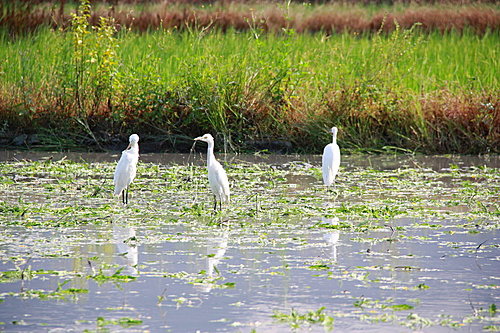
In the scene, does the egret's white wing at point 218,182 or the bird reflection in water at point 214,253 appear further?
the egret's white wing at point 218,182

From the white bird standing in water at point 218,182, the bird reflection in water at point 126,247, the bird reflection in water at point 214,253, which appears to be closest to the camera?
the bird reflection in water at point 214,253

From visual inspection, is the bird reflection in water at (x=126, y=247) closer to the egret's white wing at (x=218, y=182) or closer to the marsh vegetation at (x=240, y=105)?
the egret's white wing at (x=218, y=182)

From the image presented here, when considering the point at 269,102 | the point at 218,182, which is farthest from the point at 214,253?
the point at 269,102

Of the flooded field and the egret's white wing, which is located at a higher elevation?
the egret's white wing

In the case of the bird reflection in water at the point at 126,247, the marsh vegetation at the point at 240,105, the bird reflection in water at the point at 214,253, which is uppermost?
the marsh vegetation at the point at 240,105

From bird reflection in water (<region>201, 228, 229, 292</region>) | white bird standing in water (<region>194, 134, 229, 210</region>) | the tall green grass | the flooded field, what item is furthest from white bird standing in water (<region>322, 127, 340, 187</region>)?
A: the tall green grass

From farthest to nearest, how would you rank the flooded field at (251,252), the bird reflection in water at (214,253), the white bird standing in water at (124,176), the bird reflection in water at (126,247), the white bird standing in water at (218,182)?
the white bird standing in water at (124,176)
the white bird standing in water at (218,182)
the bird reflection in water at (126,247)
the bird reflection in water at (214,253)
the flooded field at (251,252)

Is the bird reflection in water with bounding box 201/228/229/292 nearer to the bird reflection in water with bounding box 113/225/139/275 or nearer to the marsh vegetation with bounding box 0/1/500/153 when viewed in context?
the bird reflection in water with bounding box 113/225/139/275

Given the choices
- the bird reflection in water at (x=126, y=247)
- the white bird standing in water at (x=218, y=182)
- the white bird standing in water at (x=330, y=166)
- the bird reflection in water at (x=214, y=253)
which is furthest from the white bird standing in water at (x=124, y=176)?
the white bird standing in water at (x=330, y=166)

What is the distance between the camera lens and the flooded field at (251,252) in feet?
15.3

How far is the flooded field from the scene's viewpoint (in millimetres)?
4668

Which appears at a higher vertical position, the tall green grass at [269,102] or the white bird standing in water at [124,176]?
the tall green grass at [269,102]

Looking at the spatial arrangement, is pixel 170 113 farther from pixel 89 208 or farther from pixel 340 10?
pixel 340 10

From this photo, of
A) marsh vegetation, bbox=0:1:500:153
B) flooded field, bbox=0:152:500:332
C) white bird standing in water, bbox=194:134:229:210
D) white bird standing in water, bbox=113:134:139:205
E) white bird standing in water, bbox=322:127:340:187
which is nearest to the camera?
flooded field, bbox=0:152:500:332
